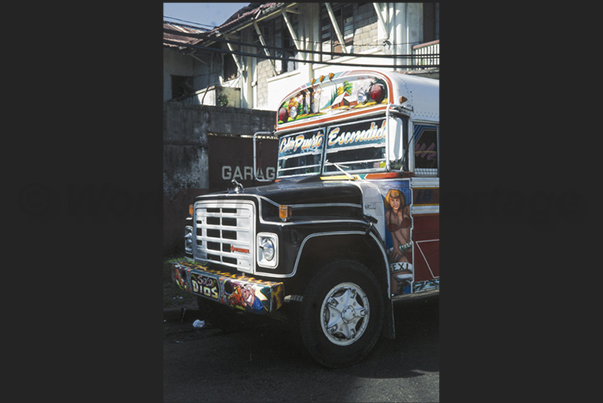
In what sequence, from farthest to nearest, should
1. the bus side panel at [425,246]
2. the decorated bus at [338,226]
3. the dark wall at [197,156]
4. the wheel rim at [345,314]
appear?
the dark wall at [197,156], the bus side panel at [425,246], the wheel rim at [345,314], the decorated bus at [338,226]

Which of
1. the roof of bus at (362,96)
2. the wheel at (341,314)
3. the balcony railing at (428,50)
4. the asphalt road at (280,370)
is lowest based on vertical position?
the asphalt road at (280,370)

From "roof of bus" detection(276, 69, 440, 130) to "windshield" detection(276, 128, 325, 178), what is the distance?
16 centimetres

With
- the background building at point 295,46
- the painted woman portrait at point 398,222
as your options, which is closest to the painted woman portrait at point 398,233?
the painted woman portrait at point 398,222

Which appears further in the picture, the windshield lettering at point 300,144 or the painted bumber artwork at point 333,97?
the windshield lettering at point 300,144

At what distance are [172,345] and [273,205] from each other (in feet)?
6.68

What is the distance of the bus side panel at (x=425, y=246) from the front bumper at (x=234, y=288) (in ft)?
5.80

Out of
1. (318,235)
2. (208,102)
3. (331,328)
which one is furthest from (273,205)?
(208,102)

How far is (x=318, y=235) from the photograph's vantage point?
423 cm

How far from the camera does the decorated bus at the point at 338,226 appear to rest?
421cm

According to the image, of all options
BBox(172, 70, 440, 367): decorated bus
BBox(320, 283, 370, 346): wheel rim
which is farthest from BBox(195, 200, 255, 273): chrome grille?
BBox(320, 283, 370, 346): wheel rim

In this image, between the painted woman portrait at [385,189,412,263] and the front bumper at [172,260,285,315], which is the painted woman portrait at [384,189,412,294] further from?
the front bumper at [172,260,285,315]

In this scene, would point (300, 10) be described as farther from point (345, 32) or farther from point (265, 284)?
point (265, 284)

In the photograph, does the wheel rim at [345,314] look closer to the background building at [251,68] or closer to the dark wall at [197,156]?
the background building at [251,68]

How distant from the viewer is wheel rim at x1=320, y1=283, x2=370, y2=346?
14.2 feet
